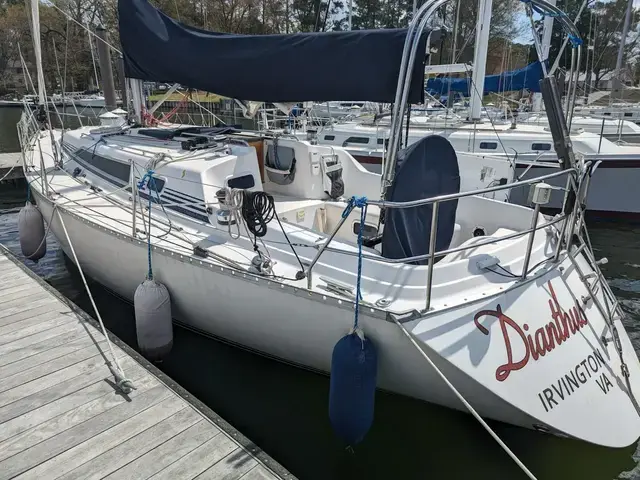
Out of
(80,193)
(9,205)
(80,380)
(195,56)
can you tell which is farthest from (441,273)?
(9,205)

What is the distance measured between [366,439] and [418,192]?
195cm

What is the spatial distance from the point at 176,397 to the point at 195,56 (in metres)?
3.30

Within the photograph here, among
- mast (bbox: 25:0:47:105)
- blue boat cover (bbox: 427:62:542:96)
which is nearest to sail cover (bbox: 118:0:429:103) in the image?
mast (bbox: 25:0:47:105)

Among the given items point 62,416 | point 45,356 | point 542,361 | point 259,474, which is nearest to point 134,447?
point 62,416

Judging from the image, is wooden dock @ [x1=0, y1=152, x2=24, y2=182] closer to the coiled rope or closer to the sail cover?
the sail cover

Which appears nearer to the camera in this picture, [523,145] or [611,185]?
[611,185]

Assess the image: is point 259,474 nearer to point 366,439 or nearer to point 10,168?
point 366,439

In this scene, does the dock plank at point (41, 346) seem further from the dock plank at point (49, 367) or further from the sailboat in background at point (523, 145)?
the sailboat in background at point (523, 145)

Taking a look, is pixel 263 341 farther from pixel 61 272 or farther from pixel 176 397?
pixel 61 272

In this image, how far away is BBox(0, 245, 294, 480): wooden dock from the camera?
283 centimetres

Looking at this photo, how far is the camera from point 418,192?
3.81 m

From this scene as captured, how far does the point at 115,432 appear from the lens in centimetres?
309

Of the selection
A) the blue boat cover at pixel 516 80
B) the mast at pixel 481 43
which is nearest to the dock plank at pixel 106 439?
the mast at pixel 481 43

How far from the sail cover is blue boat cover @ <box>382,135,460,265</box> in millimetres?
440
